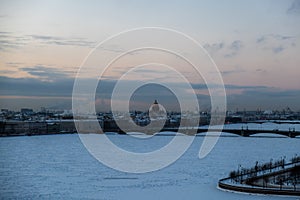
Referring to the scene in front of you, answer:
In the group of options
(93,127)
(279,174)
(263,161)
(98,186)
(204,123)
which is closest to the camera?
(98,186)

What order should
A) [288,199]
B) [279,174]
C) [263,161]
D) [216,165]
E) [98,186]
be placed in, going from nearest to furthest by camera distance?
[288,199], [98,186], [279,174], [216,165], [263,161]

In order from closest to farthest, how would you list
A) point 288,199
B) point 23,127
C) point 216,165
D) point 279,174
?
point 288,199 → point 279,174 → point 216,165 → point 23,127

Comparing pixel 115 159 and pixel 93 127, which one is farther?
pixel 93 127

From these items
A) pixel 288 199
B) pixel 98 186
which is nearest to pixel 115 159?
pixel 98 186

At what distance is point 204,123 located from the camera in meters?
37.6

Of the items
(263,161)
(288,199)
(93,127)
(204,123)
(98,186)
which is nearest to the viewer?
(288,199)

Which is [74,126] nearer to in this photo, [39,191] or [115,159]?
[115,159]

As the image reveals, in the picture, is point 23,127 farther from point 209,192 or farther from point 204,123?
point 209,192

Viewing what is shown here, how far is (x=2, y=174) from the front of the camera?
813cm

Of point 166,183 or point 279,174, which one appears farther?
point 279,174

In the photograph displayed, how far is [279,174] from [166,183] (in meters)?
1.96

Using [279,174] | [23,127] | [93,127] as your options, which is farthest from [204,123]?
[279,174]

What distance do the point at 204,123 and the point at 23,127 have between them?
15306mm

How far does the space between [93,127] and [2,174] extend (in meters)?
21.1
